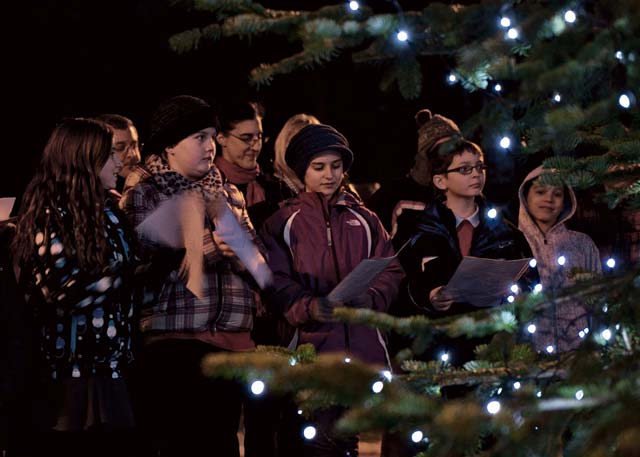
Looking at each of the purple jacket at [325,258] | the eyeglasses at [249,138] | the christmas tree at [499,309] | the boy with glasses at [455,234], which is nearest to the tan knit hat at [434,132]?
the boy with glasses at [455,234]

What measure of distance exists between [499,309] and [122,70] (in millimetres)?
8774

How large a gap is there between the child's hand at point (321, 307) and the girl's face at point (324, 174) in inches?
28.3

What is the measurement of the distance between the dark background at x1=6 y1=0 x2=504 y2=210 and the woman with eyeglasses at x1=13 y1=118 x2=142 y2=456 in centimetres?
492

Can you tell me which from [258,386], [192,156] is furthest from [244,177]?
[258,386]

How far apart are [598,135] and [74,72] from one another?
778 cm

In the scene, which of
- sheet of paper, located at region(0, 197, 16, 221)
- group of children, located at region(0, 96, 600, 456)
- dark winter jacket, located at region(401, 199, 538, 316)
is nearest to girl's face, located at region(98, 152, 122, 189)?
group of children, located at region(0, 96, 600, 456)

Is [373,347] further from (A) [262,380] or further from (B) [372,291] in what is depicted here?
(A) [262,380]

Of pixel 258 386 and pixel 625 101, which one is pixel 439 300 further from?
pixel 625 101

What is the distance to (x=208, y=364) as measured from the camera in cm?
292

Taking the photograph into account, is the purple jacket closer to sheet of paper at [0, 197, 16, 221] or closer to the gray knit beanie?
the gray knit beanie

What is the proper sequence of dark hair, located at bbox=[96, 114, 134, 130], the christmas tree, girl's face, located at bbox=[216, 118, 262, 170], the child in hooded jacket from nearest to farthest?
the christmas tree, the child in hooded jacket, girl's face, located at bbox=[216, 118, 262, 170], dark hair, located at bbox=[96, 114, 134, 130]

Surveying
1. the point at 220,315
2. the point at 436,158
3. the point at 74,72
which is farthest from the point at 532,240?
the point at 74,72

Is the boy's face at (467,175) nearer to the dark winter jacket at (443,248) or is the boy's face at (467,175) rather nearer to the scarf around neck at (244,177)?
the dark winter jacket at (443,248)

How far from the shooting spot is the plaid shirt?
20.8 feet
